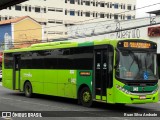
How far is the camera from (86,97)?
683 inches

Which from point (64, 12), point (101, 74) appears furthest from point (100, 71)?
point (64, 12)

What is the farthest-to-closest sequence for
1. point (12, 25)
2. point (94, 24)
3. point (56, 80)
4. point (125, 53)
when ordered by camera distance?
point (12, 25)
point (94, 24)
point (56, 80)
point (125, 53)

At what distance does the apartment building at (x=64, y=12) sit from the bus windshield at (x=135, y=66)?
63.3m

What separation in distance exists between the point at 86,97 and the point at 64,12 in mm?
76109

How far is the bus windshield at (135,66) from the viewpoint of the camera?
615 inches

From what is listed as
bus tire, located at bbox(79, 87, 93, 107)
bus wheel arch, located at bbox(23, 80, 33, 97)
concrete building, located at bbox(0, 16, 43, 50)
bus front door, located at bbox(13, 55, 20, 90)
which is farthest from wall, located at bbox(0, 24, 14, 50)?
bus tire, located at bbox(79, 87, 93, 107)

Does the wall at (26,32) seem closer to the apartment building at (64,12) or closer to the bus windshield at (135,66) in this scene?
the apartment building at (64,12)

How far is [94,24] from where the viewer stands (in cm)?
4359

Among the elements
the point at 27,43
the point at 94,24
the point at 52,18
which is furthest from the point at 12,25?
the point at 52,18

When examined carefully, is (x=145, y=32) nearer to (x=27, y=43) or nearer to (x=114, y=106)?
(x=114, y=106)

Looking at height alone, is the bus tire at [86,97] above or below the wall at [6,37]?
below

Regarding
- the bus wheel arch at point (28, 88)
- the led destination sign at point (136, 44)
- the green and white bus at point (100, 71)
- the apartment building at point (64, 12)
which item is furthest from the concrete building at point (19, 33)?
the led destination sign at point (136, 44)

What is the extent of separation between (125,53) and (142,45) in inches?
38.2

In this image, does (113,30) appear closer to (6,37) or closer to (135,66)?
(135,66)
